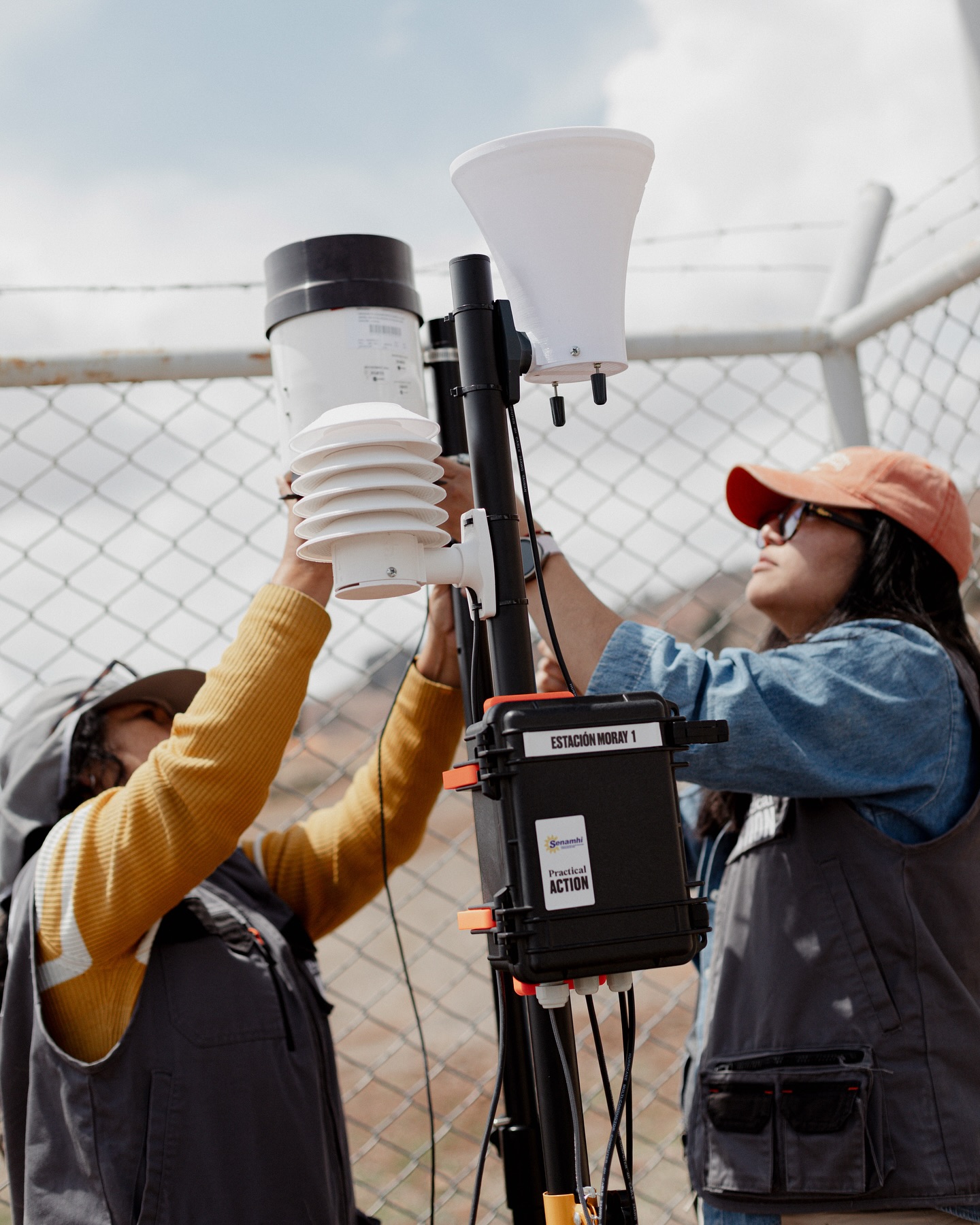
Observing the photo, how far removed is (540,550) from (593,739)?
0.52 meters

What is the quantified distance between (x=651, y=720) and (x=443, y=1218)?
3422 millimetres

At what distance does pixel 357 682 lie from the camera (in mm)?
2652

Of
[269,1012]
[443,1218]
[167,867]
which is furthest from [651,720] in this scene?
[443,1218]

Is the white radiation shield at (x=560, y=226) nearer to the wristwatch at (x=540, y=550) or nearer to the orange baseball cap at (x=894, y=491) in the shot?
the wristwatch at (x=540, y=550)

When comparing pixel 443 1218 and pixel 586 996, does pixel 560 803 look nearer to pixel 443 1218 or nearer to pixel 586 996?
pixel 586 996

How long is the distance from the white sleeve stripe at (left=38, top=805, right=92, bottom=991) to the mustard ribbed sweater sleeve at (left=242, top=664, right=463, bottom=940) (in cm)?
50

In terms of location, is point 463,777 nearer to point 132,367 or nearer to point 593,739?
point 593,739

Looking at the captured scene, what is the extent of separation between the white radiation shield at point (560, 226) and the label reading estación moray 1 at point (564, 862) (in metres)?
0.49

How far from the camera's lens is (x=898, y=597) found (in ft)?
6.41

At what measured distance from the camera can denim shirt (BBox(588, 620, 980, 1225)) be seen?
5.16ft

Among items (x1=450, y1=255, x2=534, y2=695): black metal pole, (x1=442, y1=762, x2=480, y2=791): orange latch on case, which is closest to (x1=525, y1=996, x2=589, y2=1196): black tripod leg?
(x1=442, y1=762, x2=480, y2=791): orange latch on case

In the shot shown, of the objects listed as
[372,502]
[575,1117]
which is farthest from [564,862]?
[372,502]

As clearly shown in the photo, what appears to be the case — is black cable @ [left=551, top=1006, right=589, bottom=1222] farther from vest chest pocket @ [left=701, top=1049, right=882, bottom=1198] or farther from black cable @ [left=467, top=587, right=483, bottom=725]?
vest chest pocket @ [left=701, top=1049, right=882, bottom=1198]

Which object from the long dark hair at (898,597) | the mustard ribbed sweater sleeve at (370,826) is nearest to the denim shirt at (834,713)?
the long dark hair at (898,597)
